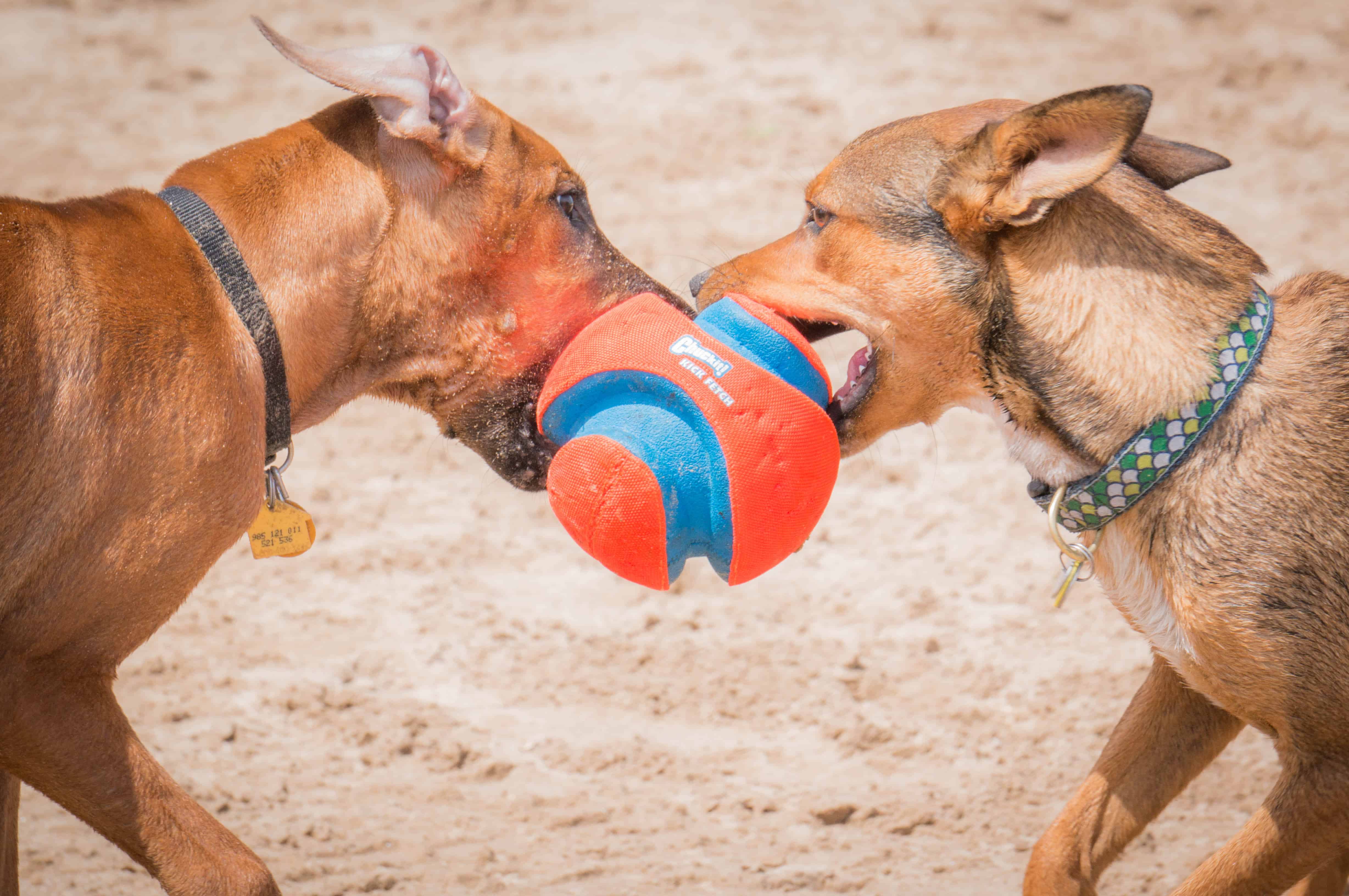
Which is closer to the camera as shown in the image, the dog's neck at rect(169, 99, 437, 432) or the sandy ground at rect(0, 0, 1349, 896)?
the dog's neck at rect(169, 99, 437, 432)

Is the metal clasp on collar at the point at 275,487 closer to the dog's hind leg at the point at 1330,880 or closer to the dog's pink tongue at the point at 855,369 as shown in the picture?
Result: the dog's pink tongue at the point at 855,369

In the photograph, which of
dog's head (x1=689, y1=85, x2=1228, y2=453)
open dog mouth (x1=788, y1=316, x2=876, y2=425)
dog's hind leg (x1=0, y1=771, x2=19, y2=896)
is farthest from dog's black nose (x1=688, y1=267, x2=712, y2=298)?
dog's hind leg (x1=0, y1=771, x2=19, y2=896)

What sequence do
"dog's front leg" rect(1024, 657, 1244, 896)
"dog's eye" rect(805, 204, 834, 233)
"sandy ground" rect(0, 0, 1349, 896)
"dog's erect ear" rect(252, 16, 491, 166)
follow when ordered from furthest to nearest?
"sandy ground" rect(0, 0, 1349, 896) < "dog's eye" rect(805, 204, 834, 233) < "dog's front leg" rect(1024, 657, 1244, 896) < "dog's erect ear" rect(252, 16, 491, 166)

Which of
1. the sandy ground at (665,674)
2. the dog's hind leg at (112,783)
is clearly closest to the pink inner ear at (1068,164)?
the sandy ground at (665,674)

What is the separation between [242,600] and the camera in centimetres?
554

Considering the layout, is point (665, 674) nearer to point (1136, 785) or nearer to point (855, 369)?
point (855, 369)

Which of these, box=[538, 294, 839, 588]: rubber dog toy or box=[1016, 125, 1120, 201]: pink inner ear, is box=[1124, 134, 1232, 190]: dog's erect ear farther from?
box=[538, 294, 839, 588]: rubber dog toy

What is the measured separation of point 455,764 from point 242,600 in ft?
4.81

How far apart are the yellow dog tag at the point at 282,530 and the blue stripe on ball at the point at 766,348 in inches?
53.8

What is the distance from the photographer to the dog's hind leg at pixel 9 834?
12.0 feet

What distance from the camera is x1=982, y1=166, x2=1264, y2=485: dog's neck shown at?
334 cm

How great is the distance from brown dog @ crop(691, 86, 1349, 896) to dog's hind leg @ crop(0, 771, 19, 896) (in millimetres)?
2602

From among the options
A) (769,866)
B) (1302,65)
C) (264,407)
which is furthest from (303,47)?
(1302,65)

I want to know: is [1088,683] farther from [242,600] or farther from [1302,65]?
[1302,65]
